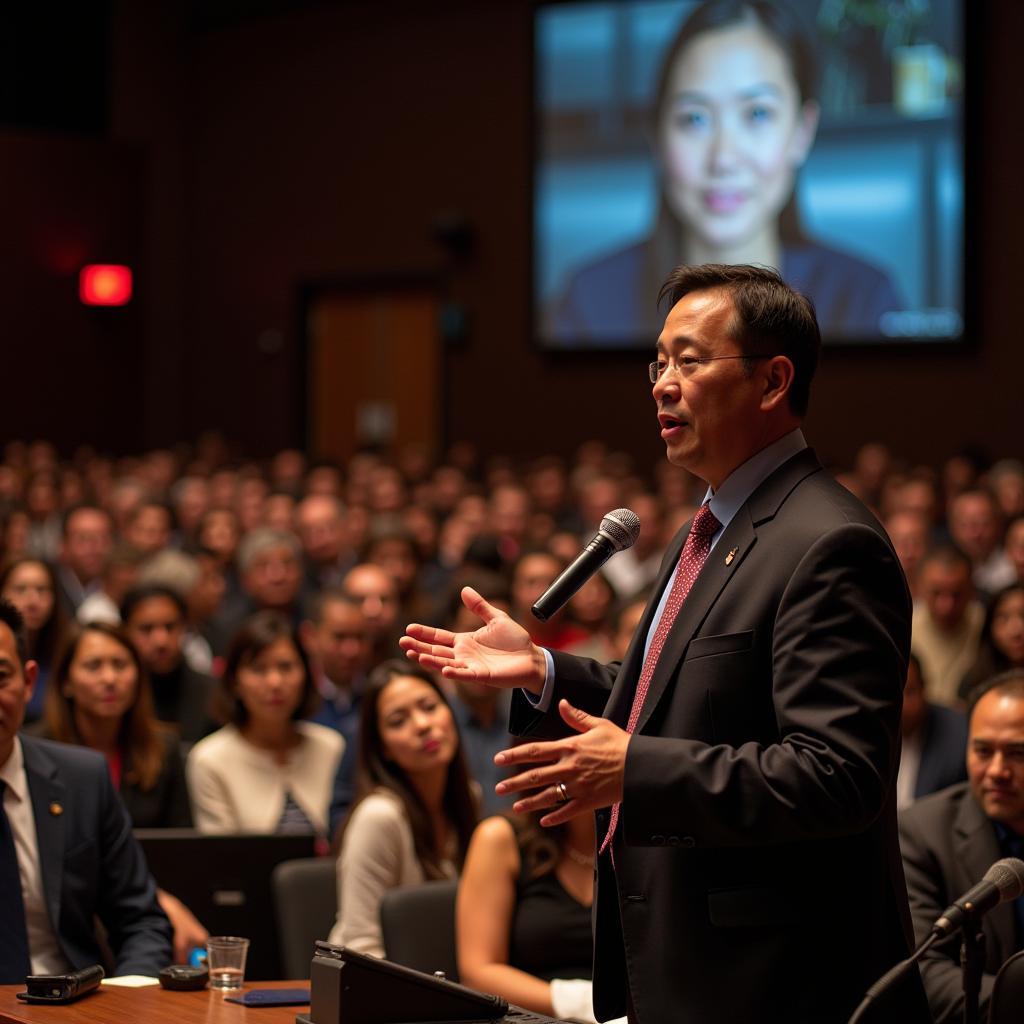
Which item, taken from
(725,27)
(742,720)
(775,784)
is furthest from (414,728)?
(725,27)

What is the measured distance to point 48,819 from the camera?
2.91 meters

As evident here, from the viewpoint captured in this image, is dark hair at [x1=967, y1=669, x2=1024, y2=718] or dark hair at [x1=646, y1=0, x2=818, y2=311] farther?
dark hair at [x1=646, y1=0, x2=818, y2=311]

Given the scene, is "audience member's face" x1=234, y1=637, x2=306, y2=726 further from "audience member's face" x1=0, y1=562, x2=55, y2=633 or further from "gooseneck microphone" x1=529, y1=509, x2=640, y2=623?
"gooseneck microphone" x1=529, y1=509, x2=640, y2=623

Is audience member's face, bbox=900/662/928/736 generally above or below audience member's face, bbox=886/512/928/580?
below

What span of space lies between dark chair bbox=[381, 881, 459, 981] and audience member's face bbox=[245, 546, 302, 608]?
3084 millimetres

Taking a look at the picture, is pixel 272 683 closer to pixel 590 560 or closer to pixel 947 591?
pixel 947 591

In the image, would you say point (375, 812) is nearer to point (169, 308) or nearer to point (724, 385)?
point (724, 385)

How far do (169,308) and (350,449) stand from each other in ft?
8.15

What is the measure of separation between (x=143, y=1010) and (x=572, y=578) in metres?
0.93

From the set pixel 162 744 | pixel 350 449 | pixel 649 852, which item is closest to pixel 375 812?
pixel 162 744

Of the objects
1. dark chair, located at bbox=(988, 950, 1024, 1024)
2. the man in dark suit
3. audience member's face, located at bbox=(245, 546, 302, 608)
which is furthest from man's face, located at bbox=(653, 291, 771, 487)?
audience member's face, located at bbox=(245, 546, 302, 608)

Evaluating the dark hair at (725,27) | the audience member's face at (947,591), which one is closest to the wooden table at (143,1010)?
the audience member's face at (947,591)

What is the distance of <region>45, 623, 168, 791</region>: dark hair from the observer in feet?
13.3

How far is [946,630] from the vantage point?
5613 mm
